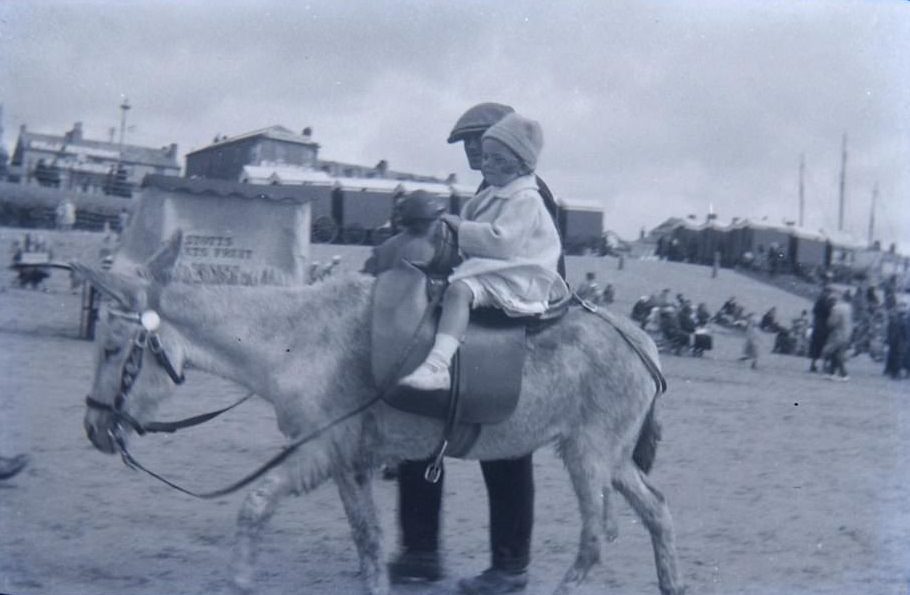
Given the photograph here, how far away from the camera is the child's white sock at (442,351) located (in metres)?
3.58

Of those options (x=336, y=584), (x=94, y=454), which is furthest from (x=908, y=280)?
(x=94, y=454)

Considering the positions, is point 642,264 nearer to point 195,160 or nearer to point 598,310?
point 195,160

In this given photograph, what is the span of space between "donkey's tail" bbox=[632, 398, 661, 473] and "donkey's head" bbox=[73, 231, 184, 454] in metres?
2.19

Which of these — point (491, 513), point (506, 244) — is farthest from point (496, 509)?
point (506, 244)

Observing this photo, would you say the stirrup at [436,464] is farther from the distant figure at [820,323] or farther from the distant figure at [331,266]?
the distant figure at [820,323]

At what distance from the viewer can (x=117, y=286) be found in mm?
3691

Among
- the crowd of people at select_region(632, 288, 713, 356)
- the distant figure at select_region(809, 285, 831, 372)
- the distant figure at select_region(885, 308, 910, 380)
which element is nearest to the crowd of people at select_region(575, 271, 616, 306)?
the crowd of people at select_region(632, 288, 713, 356)

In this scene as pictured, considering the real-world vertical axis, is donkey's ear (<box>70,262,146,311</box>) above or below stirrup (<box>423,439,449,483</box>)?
above

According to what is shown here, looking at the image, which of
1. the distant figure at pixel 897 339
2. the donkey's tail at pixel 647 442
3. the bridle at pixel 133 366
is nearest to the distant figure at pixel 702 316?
the distant figure at pixel 897 339

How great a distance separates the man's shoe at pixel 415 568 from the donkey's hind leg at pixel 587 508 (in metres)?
0.79

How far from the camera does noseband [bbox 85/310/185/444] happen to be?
12.1 ft

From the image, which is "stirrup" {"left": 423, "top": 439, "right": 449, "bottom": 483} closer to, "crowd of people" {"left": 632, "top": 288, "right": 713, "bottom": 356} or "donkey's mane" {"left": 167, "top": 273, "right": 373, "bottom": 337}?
"donkey's mane" {"left": 167, "top": 273, "right": 373, "bottom": 337}

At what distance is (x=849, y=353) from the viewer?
12938 mm

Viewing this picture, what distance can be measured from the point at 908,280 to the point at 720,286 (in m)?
5.59
